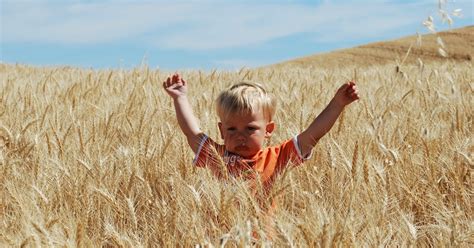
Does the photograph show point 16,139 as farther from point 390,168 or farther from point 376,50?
point 376,50

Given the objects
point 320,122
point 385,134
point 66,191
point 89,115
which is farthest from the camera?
point 89,115

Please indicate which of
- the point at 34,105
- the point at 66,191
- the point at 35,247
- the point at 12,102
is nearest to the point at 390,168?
the point at 66,191

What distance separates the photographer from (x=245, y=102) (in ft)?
6.45

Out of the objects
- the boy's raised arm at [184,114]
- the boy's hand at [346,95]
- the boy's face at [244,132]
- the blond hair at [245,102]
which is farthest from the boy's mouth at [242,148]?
the boy's hand at [346,95]

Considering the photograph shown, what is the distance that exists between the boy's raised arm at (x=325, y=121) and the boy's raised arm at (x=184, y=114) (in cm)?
37

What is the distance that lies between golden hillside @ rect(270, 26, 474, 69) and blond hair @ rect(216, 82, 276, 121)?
2024cm

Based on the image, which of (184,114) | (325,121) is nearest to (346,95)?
(325,121)

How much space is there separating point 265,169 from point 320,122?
233mm

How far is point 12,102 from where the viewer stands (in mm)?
3504

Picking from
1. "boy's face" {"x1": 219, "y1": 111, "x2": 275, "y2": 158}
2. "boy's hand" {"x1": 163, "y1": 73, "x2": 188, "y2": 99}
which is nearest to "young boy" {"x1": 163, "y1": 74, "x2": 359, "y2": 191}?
"boy's face" {"x1": 219, "y1": 111, "x2": 275, "y2": 158}

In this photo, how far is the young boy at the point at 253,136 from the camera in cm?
197

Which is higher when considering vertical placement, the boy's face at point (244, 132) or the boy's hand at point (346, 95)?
the boy's hand at point (346, 95)

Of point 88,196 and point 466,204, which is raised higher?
point 88,196

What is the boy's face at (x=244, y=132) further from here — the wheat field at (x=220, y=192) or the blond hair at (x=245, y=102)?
the wheat field at (x=220, y=192)
